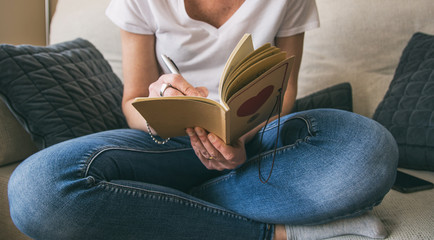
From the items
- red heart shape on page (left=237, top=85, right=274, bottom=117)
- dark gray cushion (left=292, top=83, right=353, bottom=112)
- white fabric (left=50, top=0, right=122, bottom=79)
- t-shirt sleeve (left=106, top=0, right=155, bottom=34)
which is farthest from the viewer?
white fabric (left=50, top=0, right=122, bottom=79)

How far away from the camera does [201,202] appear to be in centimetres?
82

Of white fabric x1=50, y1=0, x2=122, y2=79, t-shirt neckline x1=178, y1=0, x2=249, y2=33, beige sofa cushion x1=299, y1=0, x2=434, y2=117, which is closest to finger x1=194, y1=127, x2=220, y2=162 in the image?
t-shirt neckline x1=178, y1=0, x2=249, y2=33

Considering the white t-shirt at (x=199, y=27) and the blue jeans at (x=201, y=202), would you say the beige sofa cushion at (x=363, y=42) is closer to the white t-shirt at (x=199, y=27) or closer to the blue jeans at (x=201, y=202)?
the white t-shirt at (x=199, y=27)

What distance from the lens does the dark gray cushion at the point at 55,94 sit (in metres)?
0.99

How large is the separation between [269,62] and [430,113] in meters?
0.64

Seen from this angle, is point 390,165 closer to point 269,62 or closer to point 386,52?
point 269,62

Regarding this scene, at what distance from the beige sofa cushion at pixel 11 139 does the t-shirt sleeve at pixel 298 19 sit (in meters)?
0.80

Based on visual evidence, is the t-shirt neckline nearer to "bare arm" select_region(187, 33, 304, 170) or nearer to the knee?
"bare arm" select_region(187, 33, 304, 170)

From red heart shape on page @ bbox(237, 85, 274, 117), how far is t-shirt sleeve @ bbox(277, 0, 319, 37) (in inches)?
16.6

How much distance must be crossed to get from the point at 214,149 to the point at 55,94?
1.82 feet

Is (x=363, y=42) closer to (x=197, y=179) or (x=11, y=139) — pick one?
(x=197, y=179)

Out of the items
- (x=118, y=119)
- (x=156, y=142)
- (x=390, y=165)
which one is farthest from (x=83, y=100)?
(x=390, y=165)

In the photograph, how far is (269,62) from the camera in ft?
2.19

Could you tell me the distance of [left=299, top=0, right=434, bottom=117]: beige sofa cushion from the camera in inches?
52.9
